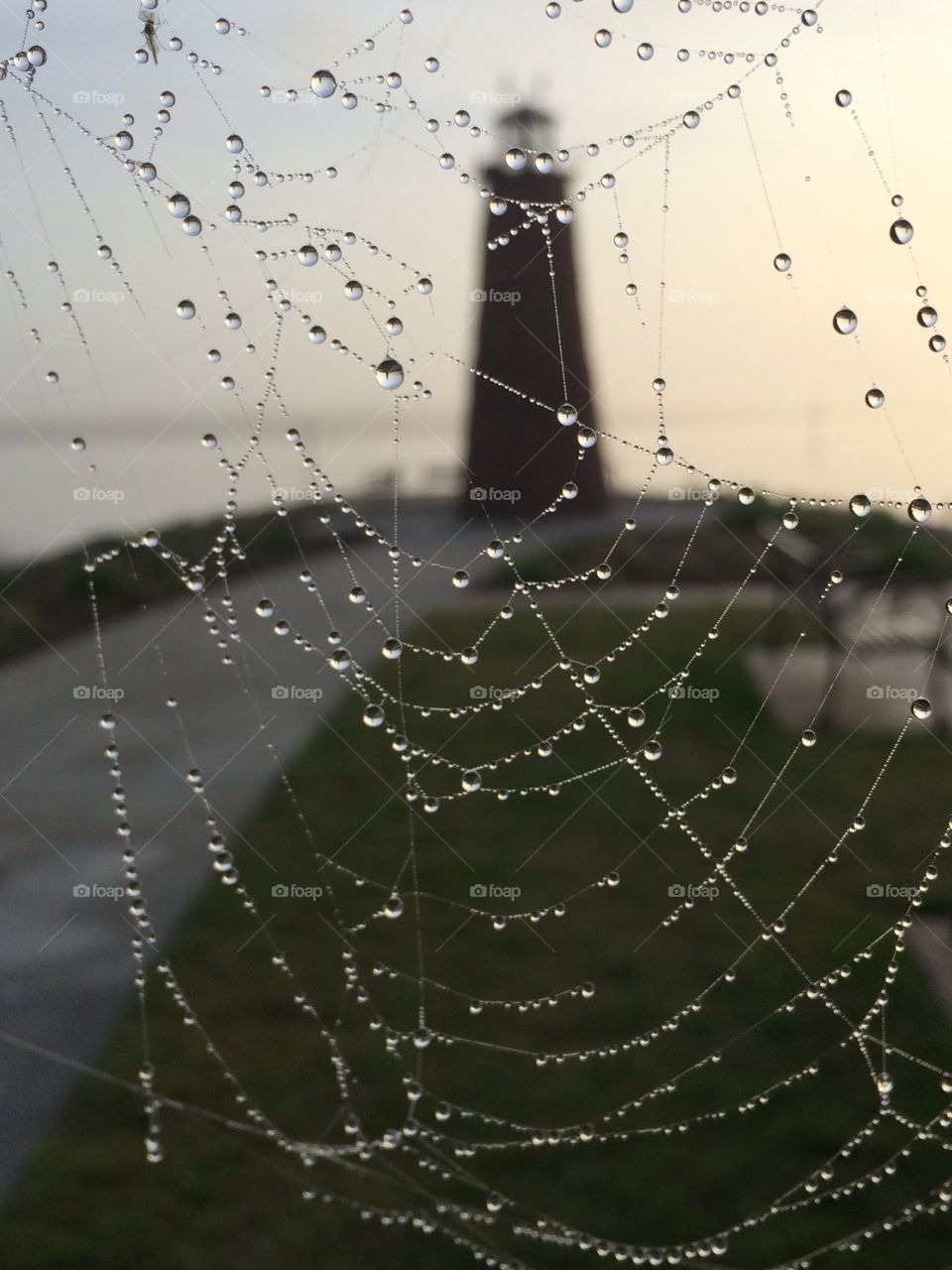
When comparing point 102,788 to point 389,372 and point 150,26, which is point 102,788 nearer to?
point 389,372

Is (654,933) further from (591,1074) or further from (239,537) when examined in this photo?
(239,537)

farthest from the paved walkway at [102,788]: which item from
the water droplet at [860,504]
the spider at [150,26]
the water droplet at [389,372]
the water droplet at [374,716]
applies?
the spider at [150,26]

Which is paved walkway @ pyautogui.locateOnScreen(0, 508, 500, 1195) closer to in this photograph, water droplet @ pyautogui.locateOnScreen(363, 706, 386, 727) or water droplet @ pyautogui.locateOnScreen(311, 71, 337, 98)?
water droplet @ pyautogui.locateOnScreen(363, 706, 386, 727)

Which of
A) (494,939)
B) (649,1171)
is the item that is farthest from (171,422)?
(649,1171)

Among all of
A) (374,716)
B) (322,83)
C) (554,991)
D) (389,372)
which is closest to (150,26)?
(322,83)

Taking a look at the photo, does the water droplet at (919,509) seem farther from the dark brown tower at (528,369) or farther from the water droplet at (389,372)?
the water droplet at (389,372)
